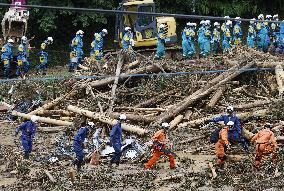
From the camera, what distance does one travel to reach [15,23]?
26609mm

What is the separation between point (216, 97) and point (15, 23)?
12389mm

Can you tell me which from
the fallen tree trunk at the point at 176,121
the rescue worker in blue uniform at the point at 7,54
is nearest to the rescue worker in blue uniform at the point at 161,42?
the rescue worker in blue uniform at the point at 7,54

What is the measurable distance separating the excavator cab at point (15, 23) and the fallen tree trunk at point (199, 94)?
442 inches

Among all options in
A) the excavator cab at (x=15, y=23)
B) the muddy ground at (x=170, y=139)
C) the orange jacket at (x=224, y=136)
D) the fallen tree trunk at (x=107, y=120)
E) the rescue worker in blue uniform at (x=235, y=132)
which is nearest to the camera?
the muddy ground at (x=170, y=139)

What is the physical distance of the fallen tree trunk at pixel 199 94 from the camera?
56.4ft

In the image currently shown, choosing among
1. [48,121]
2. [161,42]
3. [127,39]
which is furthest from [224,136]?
[127,39]

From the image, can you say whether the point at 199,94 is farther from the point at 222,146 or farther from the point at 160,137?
the point at 222,146

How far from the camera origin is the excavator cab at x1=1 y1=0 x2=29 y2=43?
2606 cm

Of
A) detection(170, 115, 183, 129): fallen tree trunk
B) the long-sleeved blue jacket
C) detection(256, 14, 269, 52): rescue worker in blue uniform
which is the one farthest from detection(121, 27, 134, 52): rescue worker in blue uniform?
the long-sleeved blue jacket

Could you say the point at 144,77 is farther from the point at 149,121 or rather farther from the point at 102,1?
the point at 102,1

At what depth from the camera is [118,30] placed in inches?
1033

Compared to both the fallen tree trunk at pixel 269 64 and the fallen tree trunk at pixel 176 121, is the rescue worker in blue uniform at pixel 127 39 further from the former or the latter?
the fallen tree trunk at pixel 176 121

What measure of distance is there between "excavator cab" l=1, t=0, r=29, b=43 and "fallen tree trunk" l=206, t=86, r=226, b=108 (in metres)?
11.6

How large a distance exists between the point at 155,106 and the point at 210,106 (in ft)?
6.40
